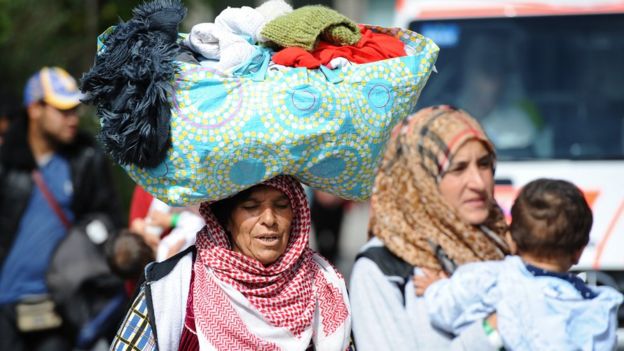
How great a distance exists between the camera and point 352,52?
3672mm

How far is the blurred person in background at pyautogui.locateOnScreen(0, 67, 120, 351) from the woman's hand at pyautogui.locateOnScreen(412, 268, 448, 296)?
2.64 m

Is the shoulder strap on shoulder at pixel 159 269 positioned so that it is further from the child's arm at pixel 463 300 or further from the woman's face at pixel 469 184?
the woman's face at pixel 469 184

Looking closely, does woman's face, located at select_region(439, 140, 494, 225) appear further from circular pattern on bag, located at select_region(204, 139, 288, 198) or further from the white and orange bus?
the white and orange bus

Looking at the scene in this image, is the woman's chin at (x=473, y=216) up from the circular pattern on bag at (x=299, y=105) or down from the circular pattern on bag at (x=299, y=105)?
down

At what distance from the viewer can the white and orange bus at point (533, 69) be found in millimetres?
7152

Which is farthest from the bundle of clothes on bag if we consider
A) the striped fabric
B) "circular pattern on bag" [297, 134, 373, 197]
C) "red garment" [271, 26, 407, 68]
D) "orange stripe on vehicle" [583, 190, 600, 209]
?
"orange stripe on vehicle" [583, 190, 600, 209]

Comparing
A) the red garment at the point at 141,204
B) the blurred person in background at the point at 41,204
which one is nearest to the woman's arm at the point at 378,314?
the red garment at the point at 141,204

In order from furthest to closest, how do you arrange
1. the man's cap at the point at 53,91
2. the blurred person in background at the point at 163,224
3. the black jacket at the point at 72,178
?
the man's cap at the point at 53,91
the black jacket at the point at 72,178
the blurred person in background at the point at 163,224

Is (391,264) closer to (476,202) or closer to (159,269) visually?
(476,202)

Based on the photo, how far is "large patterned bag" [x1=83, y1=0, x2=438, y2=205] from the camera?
134 inches

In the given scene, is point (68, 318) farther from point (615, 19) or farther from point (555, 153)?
point (615, 19)

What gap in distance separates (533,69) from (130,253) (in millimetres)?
2915

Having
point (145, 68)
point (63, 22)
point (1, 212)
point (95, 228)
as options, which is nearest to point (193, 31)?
point (145, 68)

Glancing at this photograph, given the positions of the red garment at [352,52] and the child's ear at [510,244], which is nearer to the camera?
the red garment at [352,52]
